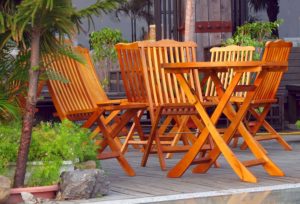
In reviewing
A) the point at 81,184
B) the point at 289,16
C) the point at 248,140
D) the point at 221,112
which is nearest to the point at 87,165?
the point at 81,184

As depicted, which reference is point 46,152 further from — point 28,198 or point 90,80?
point 90,80

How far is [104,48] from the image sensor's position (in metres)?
11.3

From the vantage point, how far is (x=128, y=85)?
23.5 feet

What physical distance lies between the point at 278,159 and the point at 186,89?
1559 mm

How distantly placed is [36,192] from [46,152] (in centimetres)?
35

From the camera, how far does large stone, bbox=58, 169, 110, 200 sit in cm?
496

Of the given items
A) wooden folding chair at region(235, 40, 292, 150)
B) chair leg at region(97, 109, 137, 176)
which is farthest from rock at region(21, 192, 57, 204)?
wooden folding chair at region(235, 40, 292, 150)

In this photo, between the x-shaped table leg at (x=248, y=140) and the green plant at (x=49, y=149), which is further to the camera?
the x-shaped table leg at (x=248, y=140)

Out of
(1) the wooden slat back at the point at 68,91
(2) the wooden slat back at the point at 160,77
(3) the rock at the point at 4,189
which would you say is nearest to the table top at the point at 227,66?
(2) the wooden slat back at the point at 160,77

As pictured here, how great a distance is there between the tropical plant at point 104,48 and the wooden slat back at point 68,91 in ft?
12.6

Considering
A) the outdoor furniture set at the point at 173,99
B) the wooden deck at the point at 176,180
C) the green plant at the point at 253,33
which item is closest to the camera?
the wooden deck at the point at 176,180

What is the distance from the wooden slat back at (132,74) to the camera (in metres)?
7.13

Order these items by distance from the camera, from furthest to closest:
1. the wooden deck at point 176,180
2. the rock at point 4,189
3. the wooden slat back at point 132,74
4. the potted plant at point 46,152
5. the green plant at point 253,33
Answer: the green plant at point 253,33
the wooden slat back at point 132,74
the wooden deck at point 176,180
the potted plant at point 46,152
the rock at point 4,189

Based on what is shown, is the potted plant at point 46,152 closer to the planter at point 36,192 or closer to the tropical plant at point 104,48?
the planter at point 36,192
